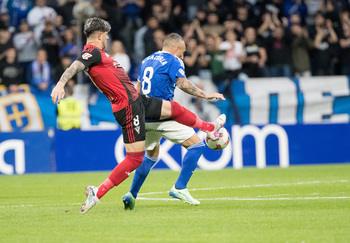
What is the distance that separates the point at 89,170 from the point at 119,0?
21.1 ft

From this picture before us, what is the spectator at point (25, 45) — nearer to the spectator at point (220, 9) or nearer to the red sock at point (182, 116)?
the spectator at point (220, 9)

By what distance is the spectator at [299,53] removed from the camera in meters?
20.3

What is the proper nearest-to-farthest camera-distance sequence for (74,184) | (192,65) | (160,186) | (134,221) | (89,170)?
(134,221), (160,186), (74,184), (89,170), (192,65)

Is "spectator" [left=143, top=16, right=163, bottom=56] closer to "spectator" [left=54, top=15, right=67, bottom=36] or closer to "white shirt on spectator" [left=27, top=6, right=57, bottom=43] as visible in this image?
"spectator" [left=54, top=15, right=67, bottom=36]

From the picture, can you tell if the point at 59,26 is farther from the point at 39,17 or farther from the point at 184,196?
the point at 184,196

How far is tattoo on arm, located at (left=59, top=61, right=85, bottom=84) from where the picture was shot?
7.87 meters

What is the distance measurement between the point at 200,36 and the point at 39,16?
15.6 ft

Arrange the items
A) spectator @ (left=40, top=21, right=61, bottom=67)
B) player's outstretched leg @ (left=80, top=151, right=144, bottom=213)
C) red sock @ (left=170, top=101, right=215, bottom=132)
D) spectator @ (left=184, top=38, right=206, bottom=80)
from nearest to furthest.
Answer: player's outstretched leg @ (left=80, top=151, right=144, bottom=213) < red sock @ (left=170, top=101, right=215, bottom=132) < spectator @ (left=184, top=38, right=206, bottom=80) < spectator @ (left=40, top=21, right=61, bottom=67)

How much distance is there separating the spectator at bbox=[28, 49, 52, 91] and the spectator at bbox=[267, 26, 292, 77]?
252 inches

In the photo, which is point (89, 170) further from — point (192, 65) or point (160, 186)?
point (160, 186)

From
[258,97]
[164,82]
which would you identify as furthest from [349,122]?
[164,82]

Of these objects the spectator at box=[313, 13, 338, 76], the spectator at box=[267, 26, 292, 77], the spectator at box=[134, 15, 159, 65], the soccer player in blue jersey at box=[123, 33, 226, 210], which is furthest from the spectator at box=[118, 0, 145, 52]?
the soccer player in blue jersey at box=[123, 33, 226, 210]

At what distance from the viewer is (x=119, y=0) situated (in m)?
21.7

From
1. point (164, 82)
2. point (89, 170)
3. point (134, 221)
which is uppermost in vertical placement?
point (164, 82)
